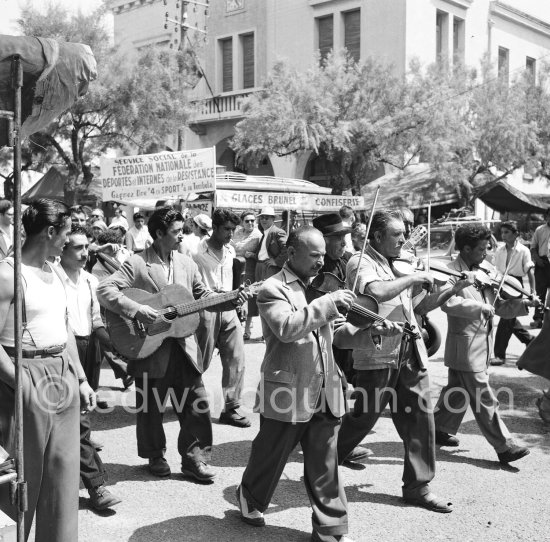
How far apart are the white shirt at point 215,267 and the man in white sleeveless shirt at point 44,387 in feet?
10.7

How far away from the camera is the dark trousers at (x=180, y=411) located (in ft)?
16.9

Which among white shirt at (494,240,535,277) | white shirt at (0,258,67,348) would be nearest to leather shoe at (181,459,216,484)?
white shirt at (0,258,67,348)

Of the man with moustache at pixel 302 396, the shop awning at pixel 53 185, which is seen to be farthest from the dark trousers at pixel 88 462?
the shop awning at pixel 53 185

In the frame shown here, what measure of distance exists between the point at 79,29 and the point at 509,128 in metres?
14.6

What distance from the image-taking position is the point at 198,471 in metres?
5.09

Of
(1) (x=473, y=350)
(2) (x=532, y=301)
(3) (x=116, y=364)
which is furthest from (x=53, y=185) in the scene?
(1) (x=473, y=350)

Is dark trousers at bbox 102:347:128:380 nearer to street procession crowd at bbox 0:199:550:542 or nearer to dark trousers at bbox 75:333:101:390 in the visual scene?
street procession crowd at bbox 0:199:550:542

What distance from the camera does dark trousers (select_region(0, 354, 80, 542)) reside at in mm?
3508

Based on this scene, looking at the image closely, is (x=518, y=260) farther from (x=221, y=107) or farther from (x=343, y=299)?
(x=221, y=107)

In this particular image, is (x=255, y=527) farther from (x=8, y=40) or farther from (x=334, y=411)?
(x=8, y=40)

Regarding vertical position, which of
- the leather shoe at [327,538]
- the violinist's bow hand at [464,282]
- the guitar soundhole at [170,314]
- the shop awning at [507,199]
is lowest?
the leather shoe at [327,538]

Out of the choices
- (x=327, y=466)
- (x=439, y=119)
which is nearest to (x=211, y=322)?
(x=327, y=466)

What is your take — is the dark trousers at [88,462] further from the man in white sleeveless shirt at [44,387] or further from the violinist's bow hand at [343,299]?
the violinist's bow hand at [343,299]

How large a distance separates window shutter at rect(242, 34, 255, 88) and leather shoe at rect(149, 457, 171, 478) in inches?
1132
